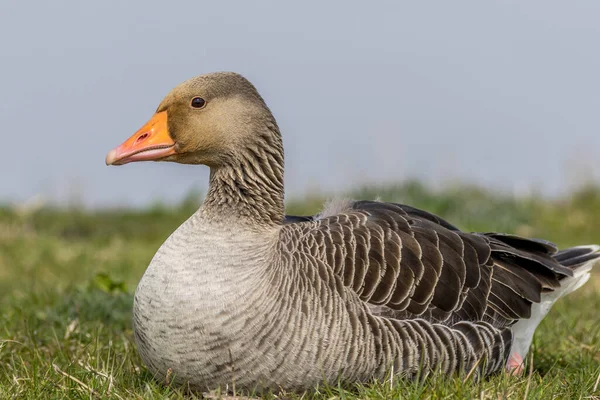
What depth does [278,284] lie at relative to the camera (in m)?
4.81

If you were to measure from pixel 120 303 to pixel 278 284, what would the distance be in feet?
8.52

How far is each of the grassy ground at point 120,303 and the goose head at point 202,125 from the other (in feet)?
4.51

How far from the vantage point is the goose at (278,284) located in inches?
186

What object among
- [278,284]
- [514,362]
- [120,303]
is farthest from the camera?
[120,303]

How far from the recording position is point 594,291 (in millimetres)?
8805

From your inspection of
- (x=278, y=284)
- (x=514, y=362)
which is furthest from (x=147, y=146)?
(x=514, y=362)

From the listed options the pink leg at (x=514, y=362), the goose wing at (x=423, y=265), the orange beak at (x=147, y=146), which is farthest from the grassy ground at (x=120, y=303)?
the orange beak at (x=147, y=146)

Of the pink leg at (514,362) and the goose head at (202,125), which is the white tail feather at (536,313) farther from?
the goose head at (202,125)

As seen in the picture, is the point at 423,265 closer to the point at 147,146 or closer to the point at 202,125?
the point at 202,125

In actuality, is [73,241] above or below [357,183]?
below

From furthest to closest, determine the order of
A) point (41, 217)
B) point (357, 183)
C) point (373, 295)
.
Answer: point (41, 217) → point (357, 183) → point (373, 295)

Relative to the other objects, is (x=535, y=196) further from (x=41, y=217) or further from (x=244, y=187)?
(x=244, y=187)

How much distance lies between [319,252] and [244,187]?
0.63 metres

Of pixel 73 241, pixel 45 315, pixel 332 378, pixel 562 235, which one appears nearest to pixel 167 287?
pixel 332 378
